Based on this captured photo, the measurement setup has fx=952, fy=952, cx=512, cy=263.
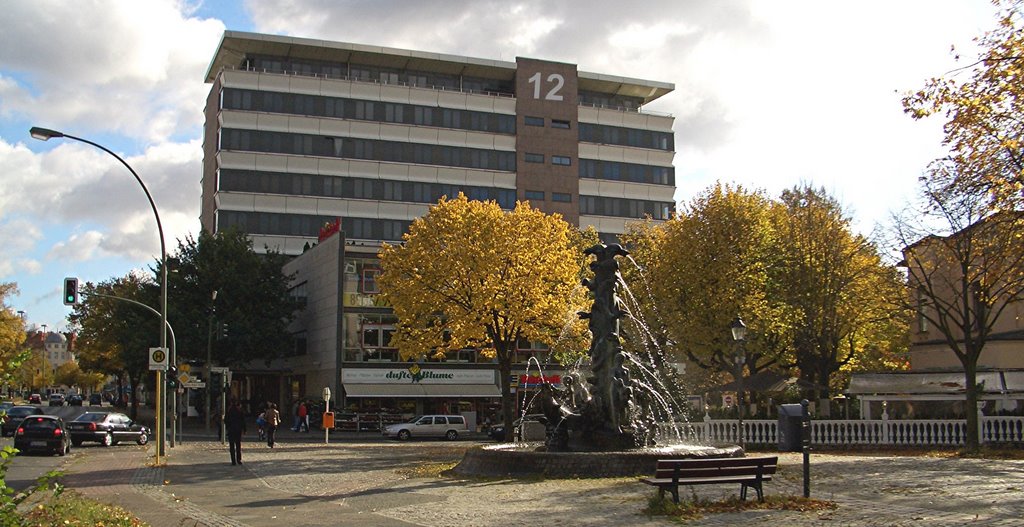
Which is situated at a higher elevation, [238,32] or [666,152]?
[238,32]

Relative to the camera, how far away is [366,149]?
235 ft

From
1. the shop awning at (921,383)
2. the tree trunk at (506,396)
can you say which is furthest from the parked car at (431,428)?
the shop awning at (921,383)

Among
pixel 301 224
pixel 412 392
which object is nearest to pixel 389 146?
pixel 301 224

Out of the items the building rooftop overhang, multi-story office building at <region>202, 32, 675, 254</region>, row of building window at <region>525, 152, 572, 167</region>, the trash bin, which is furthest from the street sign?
row of building window at <region>525, 152, 572, 167</region>

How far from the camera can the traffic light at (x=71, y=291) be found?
3011 centimetres

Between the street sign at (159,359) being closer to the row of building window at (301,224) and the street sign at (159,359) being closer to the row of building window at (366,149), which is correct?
the row of building window at (301,224)

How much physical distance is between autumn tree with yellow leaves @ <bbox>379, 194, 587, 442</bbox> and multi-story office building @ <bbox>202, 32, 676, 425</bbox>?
22.8 metres

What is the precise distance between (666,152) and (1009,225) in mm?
61333

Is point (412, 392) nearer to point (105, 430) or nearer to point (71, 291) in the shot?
point (105, 430)

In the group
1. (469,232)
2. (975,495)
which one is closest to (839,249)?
(469,232)

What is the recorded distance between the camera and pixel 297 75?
70.5 m

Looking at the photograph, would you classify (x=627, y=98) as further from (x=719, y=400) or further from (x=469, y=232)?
(x=469, y=232)

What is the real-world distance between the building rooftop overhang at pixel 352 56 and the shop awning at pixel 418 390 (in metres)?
28.7

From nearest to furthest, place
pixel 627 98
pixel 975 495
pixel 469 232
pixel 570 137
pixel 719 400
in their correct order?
pixel 975 495 < pixel 469 232 < pixel 719 400 < pixel 570 137 < pixel 627 98
